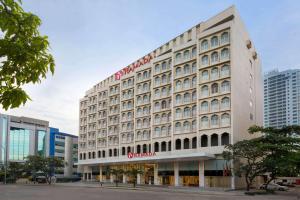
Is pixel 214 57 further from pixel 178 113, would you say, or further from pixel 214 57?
pixel 178 113

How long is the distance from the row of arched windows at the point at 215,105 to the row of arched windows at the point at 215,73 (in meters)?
4.63

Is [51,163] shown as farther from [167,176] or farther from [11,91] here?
[11,91]

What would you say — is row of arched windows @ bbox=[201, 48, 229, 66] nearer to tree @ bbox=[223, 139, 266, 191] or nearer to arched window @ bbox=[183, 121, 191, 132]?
arched window @ bbox=[183, 121, 191, 132]

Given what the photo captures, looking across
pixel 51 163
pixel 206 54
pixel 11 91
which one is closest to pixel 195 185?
pixel 206 54

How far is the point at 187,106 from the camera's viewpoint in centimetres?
8025

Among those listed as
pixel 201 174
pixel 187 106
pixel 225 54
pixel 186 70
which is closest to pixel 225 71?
pixel 225 54

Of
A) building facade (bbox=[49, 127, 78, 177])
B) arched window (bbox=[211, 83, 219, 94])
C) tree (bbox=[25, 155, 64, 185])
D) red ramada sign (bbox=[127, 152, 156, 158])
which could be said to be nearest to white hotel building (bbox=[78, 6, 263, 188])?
red ramada sign (bbox=[127, 152, 156, 158])

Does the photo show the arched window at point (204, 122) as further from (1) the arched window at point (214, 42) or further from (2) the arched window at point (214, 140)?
(1) the arched window at point (214, 42)

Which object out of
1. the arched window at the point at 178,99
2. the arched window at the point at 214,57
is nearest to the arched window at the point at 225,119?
the arched window at the point at 214,57

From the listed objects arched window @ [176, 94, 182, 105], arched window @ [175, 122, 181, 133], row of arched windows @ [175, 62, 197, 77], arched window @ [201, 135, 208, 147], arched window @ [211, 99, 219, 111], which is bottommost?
arched window @ [201, 135, 208, 147]

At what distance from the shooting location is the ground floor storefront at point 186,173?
7156 cm

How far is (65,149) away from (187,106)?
258 ft

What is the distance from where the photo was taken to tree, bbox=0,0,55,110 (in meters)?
5.80

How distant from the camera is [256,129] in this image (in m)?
62.6
